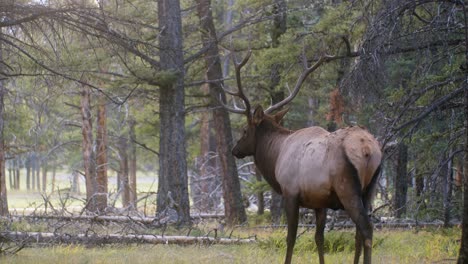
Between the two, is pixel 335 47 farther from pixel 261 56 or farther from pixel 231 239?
pixel 231 239

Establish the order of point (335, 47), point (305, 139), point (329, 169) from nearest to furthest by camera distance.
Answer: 1. point (329, 169)
2. point (305, 139)
3. point (335, 47)

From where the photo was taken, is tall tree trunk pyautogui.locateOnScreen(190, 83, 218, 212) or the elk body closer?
the elk body

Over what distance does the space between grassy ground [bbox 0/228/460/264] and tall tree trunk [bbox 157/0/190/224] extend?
3514 mm

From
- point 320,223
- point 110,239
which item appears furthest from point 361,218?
point 110,239

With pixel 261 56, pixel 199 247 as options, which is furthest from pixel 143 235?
pixel 261 56

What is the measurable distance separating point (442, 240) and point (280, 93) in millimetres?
7533

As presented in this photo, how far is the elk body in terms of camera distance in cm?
750

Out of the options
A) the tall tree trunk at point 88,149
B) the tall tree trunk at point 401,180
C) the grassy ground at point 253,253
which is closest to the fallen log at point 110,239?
the grassy ground at point 253,253

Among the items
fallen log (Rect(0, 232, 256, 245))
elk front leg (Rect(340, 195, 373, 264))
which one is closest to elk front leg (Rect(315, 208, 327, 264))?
elk front leg (Rect(340, 195, 373, 264))

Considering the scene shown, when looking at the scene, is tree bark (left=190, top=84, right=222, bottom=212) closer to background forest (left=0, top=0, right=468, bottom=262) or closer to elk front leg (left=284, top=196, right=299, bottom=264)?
background forest (left=0, top=0, right=468, bottom=262)

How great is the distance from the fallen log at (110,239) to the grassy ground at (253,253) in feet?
0.70

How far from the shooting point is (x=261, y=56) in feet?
53.4

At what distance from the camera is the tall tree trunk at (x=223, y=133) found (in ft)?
57.6

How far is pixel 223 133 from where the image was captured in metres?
18.4
